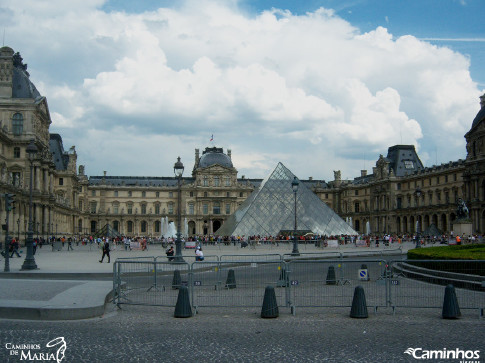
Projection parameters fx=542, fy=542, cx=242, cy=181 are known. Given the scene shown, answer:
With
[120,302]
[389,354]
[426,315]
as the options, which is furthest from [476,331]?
[120,302]

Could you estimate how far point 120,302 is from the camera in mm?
10117

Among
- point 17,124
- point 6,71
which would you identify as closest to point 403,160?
point 17,124

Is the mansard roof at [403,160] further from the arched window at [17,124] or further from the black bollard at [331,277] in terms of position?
the black bollard at [331,277]

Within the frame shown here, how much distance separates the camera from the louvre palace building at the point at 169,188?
46469 millimetres

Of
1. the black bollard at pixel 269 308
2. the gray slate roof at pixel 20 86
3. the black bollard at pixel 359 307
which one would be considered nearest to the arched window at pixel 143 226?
Answer: the gray slate roof at pixel 20 86

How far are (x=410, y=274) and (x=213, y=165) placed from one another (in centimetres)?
7922

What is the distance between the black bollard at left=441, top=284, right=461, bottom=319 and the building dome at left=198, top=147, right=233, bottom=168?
276ft

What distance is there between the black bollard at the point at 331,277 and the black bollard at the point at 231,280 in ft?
6.30

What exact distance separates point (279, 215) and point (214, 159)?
46.3m

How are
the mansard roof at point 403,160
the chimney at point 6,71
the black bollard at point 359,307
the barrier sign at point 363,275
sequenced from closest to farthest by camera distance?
1. the black bollard at point 359,307
2. the barrier sign at point 363,275
3. the chimney at point 6,71
4. the mansard roof at point 403,160

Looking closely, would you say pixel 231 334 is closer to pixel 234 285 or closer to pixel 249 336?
pixel 249 336

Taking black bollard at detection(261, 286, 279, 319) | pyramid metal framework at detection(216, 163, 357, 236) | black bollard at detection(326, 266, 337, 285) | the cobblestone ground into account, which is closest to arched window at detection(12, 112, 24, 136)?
pyramid metal framework at detection(216, 163, 357, 236)

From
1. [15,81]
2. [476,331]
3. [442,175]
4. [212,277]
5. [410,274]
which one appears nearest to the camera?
[476,331]

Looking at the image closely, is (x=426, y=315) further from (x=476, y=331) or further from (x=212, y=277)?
(x=212, y=277)
